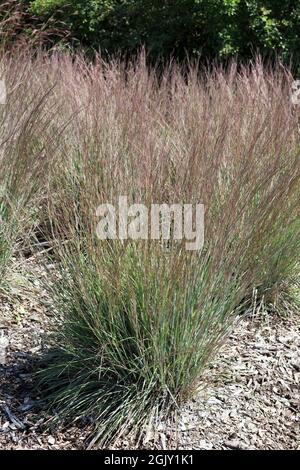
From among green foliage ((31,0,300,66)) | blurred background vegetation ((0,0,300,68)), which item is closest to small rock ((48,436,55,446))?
blurred background vegetation ((0,0,300,68))

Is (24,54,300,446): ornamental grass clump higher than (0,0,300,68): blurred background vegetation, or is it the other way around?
(0,0,300,68): blurred background vegetation

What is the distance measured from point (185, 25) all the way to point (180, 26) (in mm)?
117

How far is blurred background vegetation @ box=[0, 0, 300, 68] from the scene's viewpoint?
296 inches

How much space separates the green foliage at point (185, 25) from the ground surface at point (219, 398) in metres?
5.01

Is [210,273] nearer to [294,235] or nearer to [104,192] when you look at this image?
[104,192]

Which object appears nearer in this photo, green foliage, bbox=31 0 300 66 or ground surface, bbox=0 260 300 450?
ground surface, bbox=0 260 300 450

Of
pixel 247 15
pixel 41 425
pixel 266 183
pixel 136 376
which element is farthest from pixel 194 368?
pixel 247 15

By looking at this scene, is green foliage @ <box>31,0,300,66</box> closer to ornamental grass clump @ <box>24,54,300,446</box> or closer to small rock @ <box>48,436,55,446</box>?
ornamental grass clump @ <box>24,54,300,446</box>

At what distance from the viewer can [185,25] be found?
8000 millimetres

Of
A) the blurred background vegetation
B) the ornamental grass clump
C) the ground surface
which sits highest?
the blurred background vegetation

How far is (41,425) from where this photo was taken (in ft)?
8.31

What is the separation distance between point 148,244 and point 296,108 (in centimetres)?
159

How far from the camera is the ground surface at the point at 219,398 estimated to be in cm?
249

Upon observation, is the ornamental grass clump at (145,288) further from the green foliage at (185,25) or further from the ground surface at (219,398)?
the green foliage at (185,25)
